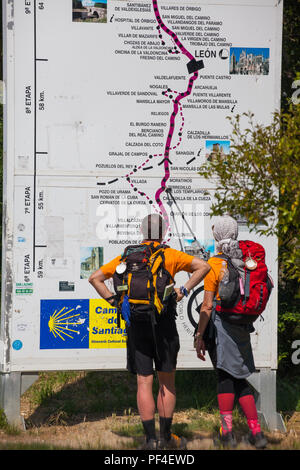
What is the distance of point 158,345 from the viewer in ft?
19.4

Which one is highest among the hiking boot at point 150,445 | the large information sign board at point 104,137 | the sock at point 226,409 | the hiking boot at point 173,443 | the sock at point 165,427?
the large information sign board at point 104,137

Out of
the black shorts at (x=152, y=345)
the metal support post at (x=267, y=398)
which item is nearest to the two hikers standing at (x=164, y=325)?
the black shorts at (x=152, y=345)

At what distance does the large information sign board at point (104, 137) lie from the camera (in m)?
6.96

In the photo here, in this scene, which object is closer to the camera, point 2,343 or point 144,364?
point 144,364

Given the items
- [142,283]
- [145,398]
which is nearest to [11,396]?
[145,398]

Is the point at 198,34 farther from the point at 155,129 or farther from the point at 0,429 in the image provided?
the point at 0,429

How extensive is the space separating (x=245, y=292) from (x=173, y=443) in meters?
1.43

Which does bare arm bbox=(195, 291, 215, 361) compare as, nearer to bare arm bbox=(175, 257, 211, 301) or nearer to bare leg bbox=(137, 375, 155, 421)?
bare arm bbox=(175, 257, 211, 301)

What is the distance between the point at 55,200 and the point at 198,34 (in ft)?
7.11

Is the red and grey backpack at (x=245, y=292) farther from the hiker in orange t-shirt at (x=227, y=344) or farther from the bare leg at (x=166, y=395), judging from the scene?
the bare leg at (x=166, y=395)

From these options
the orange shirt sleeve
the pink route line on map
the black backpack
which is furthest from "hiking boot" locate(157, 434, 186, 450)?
the pink route line on map

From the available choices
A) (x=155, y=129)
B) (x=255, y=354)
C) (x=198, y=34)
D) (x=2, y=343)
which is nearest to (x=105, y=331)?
(x=2, y=343)

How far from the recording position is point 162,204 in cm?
716

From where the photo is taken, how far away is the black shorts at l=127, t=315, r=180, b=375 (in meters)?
5.88
